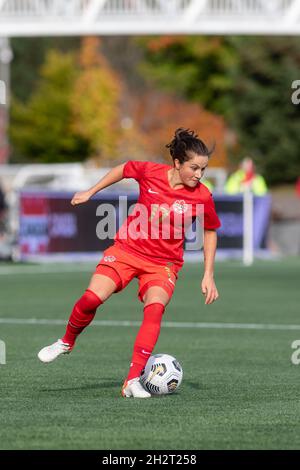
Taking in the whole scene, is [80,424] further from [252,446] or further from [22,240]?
[22,240]

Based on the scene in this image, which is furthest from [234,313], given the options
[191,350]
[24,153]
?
[24,153]

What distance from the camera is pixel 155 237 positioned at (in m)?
10.3

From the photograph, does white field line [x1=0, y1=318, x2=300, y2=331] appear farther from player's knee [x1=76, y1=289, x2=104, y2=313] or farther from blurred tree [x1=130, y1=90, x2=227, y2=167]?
blurred tree [x1=130, y1=90, x2=227, y2=167]

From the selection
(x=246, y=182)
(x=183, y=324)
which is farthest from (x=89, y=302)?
(x=246, y=182)

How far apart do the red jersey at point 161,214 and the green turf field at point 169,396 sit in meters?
1.02

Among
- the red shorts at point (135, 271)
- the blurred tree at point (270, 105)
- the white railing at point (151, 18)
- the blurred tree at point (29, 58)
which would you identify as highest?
the blurred tree at point (29, 58)

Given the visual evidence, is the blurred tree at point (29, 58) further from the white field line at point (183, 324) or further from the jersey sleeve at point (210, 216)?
the jersey sleeve at point (210, 216)

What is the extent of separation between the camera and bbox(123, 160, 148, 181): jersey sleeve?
407 inches

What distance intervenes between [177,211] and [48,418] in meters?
2.16

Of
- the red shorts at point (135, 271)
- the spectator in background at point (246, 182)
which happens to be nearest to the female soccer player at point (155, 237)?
the red shorts at point (135, 271)

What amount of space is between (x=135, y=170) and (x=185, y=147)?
18.9 inches

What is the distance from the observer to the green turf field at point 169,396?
800 cm

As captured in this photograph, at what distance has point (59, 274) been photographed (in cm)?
2748

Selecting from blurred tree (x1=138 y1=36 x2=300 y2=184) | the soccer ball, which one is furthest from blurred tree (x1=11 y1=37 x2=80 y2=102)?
the soccer ball
